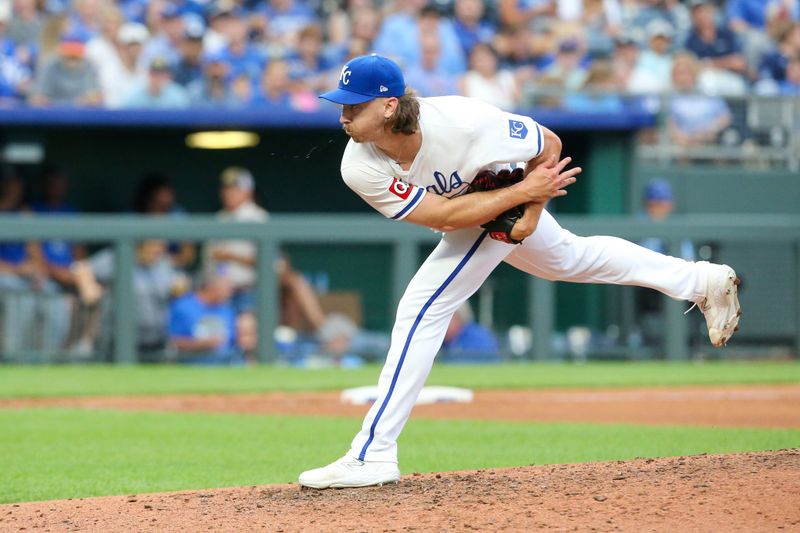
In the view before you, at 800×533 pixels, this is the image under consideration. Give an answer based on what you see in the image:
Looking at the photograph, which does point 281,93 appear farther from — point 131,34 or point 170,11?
point 170,11

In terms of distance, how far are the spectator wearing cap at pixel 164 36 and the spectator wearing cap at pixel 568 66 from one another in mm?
3967

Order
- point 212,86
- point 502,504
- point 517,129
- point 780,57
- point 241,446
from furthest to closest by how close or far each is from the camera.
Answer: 1. point 780,57
2. point 212,86
3. point 241,446
4. point 517,129
5. point 502,504

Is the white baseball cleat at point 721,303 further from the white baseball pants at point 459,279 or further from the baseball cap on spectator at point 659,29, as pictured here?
the baseball cap on spectator at point 659,29

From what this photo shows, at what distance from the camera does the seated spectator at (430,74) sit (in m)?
12.8

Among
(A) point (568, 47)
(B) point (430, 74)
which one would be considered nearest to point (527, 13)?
(A) point (568, 47)

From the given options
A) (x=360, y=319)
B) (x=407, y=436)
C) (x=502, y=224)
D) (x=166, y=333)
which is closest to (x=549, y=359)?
(x=360, y=319)

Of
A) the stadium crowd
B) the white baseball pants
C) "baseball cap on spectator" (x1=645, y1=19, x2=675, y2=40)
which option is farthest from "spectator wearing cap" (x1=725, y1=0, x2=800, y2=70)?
the white baseball pants

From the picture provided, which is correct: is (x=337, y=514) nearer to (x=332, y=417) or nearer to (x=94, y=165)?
(x=332, y=417)

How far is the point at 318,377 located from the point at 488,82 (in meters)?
4.17

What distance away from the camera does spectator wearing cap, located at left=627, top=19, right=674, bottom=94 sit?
14445 mm

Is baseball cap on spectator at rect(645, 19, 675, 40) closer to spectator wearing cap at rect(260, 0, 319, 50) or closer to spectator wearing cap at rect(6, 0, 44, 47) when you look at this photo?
spectator wearing cap at rect(260, 0, 319, 50)

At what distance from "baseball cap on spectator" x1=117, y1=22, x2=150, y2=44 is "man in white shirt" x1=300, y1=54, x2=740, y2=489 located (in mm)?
8394

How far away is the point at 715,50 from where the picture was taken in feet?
50.3

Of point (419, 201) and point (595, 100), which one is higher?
point (595, 100)
